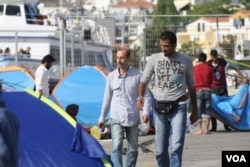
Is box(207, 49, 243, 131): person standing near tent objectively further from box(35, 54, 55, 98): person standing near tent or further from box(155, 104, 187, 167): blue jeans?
box(155, 104, 187, 167): blue jeans

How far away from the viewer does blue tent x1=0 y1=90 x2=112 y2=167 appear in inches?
488

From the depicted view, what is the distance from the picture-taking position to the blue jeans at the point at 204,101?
19391 millimetres

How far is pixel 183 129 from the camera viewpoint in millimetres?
12016

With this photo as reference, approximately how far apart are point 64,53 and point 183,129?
14264mm

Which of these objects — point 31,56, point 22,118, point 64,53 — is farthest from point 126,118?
point 31,56

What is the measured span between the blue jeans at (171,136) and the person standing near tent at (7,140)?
345 cm

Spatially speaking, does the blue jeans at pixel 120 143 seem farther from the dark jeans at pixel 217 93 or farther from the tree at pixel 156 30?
the tree at pixel 156 30

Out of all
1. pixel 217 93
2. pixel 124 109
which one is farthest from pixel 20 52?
pixel 124 109

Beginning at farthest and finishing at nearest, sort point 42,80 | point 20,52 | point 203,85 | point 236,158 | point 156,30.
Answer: point 156,30 < point 20,52 < point 203,85 < point 42,80 < point 236,158

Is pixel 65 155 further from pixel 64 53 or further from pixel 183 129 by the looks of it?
pixel 64 53

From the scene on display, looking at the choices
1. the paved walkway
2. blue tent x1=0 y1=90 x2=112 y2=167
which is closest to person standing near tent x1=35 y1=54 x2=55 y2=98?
the paved walkway

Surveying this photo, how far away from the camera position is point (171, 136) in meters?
12.1

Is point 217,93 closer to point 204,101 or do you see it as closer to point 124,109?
point 204,101

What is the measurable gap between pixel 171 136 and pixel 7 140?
3.68 metres
